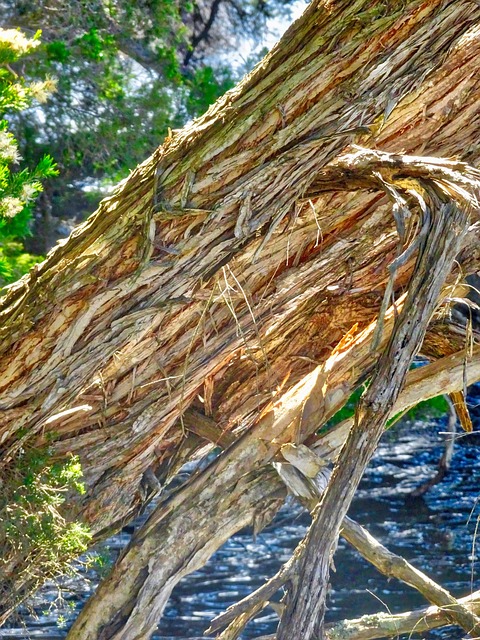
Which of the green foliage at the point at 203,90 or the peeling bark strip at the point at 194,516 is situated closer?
the peeling bark strip at the point at 194,516

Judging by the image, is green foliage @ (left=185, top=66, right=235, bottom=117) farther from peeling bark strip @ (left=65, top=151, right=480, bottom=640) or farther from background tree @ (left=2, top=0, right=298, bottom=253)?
peeling bark strip @ (left=65, top=151, right=480, bottom=640)

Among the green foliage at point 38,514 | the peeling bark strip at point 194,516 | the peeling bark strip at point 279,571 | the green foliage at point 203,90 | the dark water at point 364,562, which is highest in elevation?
the green foliage at point 203,90

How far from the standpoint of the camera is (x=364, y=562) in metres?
7.32

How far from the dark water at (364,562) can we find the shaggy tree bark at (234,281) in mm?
1348

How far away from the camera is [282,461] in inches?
149

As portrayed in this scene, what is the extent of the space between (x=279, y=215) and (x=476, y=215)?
2.44ft

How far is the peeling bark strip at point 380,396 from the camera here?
8.07 feet

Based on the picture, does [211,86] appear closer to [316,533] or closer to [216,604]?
[216,604]

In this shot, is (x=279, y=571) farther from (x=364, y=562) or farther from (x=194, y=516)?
(x=364, y=562)

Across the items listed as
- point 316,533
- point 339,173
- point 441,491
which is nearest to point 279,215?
point 339,173

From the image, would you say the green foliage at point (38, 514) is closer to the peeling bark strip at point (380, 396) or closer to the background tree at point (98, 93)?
the peeling bark strip at point (380, 396)

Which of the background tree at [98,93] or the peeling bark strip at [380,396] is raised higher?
the background tree at [98,93]

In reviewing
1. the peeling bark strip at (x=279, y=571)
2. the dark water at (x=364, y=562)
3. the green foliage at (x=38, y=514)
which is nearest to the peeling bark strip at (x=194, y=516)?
the peeling bark strip at (x=279, y=571)

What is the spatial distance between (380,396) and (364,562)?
5.23 metres
